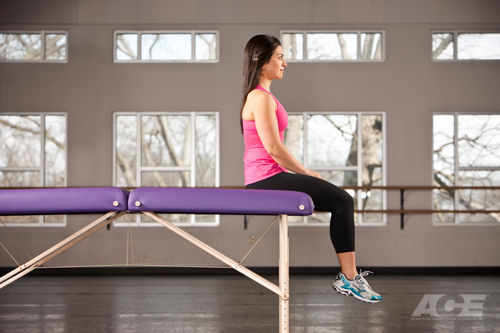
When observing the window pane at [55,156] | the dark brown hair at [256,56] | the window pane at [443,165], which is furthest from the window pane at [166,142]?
the dark brown hair at [256,56]

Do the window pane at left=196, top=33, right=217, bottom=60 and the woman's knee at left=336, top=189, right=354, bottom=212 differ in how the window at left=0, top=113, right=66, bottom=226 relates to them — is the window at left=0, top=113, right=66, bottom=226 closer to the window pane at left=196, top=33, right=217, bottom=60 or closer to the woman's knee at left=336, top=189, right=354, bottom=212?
the window pane at left=196, top=33, right=217, bottom=60

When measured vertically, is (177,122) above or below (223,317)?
above

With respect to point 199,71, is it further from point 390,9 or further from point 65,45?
point 390,9

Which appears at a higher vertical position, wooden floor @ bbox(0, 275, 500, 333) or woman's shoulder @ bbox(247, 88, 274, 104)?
woman's shoulder @ bbox(247, 88, 274, 104)

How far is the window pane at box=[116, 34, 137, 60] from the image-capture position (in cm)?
592

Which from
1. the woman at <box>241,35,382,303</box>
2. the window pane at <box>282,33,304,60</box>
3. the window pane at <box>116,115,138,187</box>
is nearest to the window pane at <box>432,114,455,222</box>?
the window pane at <box>282,33,304,60</box>

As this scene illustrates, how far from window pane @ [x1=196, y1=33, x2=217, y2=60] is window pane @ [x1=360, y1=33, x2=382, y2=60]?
179 centimetres

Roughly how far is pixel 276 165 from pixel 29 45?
4.94 m

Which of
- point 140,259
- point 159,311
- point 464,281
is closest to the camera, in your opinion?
point 159,311

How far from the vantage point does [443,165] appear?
586cm

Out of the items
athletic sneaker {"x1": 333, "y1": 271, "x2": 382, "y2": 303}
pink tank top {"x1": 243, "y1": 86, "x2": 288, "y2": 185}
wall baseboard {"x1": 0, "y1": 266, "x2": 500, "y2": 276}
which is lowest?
wall baseboard {"x1": 0, "y1": 266, "x2": 500, "y2": 276}

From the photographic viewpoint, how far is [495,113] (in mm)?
5922

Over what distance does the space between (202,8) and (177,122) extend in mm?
1414

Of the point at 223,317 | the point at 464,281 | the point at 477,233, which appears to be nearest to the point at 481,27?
the point at 477,233
